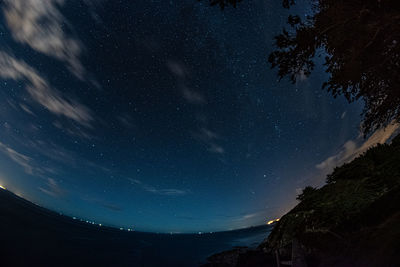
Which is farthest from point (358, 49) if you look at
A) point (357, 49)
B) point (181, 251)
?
point (181, 251)

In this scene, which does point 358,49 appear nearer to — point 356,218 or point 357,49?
point 357,49

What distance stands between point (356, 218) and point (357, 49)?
19.9 ft

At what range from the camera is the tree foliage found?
549cm

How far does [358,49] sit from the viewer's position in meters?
5.98

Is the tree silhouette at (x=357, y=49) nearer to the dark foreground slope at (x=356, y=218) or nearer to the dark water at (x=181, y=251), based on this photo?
the dark foreground slope at (x=356, y=218)

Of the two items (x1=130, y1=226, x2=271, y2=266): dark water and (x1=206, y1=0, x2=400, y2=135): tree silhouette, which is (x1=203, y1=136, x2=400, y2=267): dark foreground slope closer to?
(x1=206, y1=0, x2=400, y2=135): tree silhouette

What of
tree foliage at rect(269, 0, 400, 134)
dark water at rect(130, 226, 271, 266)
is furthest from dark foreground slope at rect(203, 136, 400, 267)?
dark water at rect(130, 226, 271, 266)

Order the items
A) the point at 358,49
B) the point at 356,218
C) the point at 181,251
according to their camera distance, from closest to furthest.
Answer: the point at 356,218, the point at 358,49, the point at 181,251

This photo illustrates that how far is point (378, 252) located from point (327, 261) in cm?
110

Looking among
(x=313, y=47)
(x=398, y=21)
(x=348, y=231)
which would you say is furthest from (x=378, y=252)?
(x=313, y=47)

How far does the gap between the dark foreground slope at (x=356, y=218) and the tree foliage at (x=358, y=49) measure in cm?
438

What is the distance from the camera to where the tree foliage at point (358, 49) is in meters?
5.49

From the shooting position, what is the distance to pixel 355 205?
8.21 ft

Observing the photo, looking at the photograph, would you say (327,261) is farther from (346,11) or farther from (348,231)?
(346,11)
